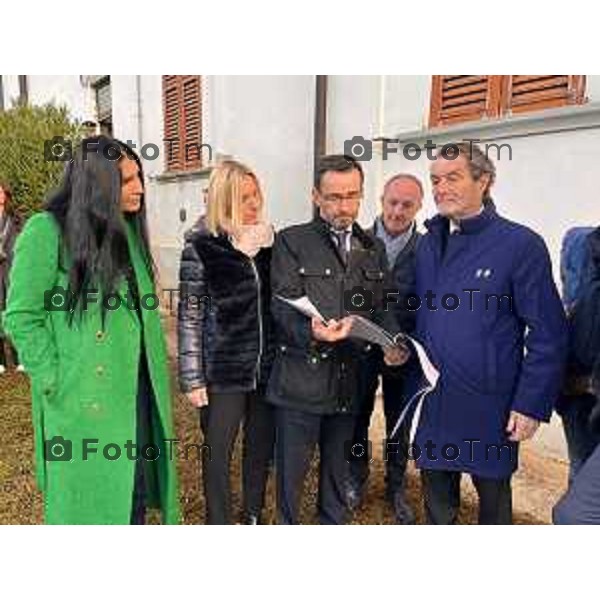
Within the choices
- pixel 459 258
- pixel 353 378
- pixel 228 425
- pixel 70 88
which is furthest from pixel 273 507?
pixel 70 88

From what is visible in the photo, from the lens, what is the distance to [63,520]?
7.70 ft

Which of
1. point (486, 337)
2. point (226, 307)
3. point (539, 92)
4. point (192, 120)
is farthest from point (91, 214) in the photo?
point (192, 120)

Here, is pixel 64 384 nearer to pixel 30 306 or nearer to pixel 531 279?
pixel 30 306

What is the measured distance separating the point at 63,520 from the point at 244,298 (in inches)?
42.7

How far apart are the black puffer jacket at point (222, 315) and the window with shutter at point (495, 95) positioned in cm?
232

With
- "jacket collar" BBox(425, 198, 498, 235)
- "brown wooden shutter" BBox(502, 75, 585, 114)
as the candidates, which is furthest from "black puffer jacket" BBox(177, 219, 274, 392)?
"brown wooden shutter" BBox(502, 75, 585, 114)

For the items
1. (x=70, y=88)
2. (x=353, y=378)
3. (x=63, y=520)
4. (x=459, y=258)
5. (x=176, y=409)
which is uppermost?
(x=70, y=88)

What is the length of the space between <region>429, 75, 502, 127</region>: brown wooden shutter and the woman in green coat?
2.79 meters

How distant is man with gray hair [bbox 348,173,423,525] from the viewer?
302cm

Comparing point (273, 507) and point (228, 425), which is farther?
point (273, 507)

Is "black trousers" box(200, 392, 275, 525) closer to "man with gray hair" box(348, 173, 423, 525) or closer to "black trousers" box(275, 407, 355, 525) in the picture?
"black trousers" box(275, 407, 355, 525)

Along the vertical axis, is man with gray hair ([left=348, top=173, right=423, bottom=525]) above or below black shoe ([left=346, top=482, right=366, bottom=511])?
above

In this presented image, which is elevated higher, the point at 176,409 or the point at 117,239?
the point at 117,239

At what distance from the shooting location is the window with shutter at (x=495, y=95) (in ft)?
12.4
